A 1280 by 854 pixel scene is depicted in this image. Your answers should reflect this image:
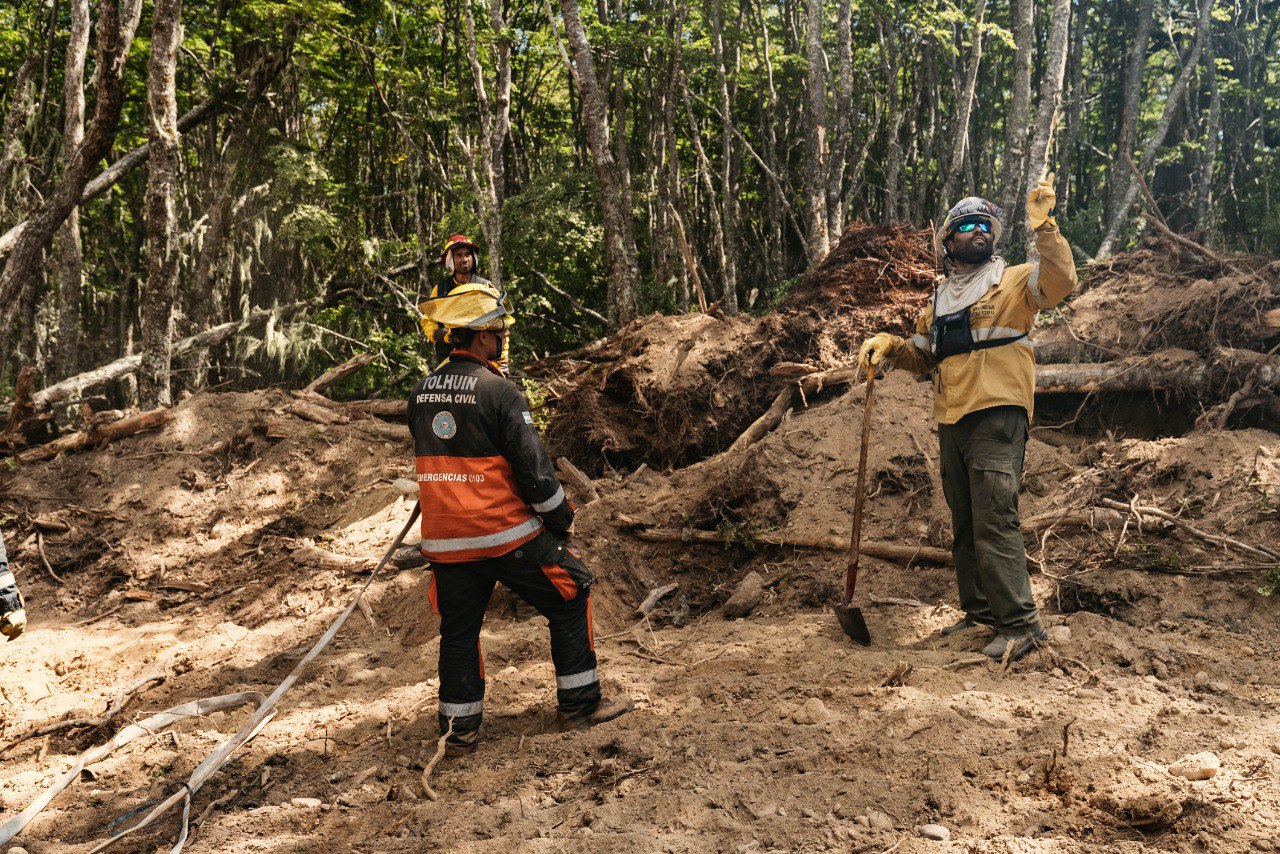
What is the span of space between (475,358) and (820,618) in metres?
2.62

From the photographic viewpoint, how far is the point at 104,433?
8.84 metres

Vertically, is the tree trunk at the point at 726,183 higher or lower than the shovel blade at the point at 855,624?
higher

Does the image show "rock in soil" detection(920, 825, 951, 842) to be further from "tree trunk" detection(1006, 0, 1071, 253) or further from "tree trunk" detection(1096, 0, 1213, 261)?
"tree trunk" detection(1096, 0, 1213, 261)

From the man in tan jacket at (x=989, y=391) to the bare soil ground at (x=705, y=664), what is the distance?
27 centimetres

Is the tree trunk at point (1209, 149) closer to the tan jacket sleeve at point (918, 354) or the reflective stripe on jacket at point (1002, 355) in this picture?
the tan jacket sleeve at point (918, 354)

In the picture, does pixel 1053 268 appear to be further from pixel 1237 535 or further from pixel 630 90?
Answer: pixel 630 90

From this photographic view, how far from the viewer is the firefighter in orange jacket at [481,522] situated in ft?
12.9

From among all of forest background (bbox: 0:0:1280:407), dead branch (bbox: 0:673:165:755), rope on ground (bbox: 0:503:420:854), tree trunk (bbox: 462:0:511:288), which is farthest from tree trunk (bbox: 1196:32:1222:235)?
dead branch (bbox: 0:673:165:755)

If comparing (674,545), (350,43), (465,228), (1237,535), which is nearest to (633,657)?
(674,545)

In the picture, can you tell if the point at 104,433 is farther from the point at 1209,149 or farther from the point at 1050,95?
the point at 1209,149

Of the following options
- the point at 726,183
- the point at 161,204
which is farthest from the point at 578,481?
the point at 726,183

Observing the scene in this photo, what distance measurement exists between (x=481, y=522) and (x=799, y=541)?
2.81m

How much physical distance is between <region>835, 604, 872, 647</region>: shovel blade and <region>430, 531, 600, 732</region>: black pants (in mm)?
1453

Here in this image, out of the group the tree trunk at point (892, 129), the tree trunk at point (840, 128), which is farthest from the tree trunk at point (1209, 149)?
the tree trunk at point (840, 128)
